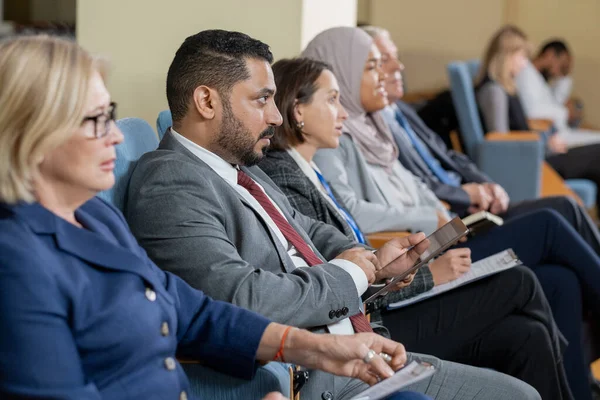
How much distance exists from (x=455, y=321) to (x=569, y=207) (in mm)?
1118

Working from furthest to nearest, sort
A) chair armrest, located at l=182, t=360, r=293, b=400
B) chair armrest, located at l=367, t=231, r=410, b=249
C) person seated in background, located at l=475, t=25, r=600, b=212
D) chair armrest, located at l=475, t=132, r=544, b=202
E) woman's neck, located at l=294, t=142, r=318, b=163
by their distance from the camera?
person seated in background, located at l=475, t=25, r=600, b=212 < chair armrest, located at l=475, t=132, r=544, b=202 < chair armrest, located at l=367, t=231, r=410, b=249 < woman's neck, located at l=294, t=142, r=318, b=163 < chair armrest, located at l=182, t=360, r=293, b=400

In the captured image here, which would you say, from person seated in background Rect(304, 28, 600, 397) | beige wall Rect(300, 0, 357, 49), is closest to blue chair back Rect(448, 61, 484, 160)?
beige wall Rect(300, 0, 357, 49)

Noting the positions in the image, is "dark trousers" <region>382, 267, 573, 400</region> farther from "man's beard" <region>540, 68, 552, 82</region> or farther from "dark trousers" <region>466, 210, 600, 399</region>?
"man's beard" <region>540, 68, 552, 82</region>

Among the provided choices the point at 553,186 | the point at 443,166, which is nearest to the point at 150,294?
the point at 443,166

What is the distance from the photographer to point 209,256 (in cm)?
171

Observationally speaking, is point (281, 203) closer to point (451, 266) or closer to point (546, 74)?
point (451, 266)

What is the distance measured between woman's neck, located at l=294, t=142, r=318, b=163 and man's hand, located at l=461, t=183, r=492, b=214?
1.18 meters

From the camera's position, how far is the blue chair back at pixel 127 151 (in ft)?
6.15

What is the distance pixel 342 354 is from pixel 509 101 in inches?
173

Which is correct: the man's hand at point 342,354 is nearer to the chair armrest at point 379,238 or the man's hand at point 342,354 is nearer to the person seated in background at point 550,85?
the chair armrest at point 379,238

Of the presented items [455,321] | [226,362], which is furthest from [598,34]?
[226,362]

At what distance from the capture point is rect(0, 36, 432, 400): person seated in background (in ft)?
4.06

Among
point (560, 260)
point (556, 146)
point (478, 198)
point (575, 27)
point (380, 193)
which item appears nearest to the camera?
point (560, 260)

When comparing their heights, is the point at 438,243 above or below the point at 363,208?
above
